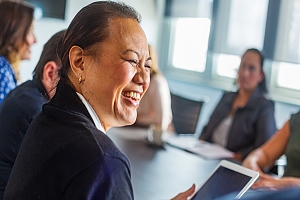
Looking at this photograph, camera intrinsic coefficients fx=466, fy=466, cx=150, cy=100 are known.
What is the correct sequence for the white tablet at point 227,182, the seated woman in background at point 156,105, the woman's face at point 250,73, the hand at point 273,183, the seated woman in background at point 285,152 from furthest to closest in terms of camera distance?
the seated woman in background at point 156,105 → the woman's face at point 250,73 → the seated woman in background at point 285,152 → the hand at point 273,183 → the white tablet at point 227,182

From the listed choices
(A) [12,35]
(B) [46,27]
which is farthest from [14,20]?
(B) [46,27]

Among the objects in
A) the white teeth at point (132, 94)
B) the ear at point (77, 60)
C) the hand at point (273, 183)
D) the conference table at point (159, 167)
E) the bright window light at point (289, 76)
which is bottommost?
the conference table at point (159, 167)

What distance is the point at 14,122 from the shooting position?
1688mm

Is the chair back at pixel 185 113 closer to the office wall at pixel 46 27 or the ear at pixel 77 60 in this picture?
the office wall at pixel 46 27

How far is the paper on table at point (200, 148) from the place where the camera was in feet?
8.45

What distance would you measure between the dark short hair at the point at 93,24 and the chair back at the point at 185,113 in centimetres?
245

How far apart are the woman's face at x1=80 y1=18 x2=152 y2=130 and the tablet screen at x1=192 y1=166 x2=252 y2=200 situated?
0.56 meters

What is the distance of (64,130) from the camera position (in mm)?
1058

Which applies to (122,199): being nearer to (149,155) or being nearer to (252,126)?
(149,155)

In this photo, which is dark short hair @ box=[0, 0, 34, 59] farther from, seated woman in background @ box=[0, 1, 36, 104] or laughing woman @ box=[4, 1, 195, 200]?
laughing woman @ box=[4, 1, 195, 200]

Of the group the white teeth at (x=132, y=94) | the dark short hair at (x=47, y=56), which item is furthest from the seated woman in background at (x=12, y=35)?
the white teeth at (x=132, y=94)

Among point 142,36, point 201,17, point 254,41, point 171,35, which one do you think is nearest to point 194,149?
point 142,36

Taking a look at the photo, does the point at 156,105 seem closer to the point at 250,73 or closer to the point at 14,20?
the point at 250,73

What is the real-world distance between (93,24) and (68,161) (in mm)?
344
